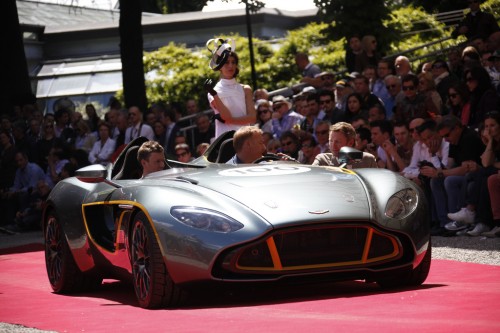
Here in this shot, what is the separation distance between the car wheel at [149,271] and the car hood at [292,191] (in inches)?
21.7

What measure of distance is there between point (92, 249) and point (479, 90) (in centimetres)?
692

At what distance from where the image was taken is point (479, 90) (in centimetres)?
1524

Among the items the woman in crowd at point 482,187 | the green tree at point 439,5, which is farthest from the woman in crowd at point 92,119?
the green tree at point 439,5

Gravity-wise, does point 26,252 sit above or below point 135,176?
below

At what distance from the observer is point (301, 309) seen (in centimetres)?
773

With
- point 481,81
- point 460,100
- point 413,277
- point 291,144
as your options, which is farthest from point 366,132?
point 413,277

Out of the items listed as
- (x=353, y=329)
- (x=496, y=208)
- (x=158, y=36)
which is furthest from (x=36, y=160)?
(x=158, y=36)

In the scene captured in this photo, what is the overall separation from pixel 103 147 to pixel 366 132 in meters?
6.92

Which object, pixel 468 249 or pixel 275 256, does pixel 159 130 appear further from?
pixel 275 256

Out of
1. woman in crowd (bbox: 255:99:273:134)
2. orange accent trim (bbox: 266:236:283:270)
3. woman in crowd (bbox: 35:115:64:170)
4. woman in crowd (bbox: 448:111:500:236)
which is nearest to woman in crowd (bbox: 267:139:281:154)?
woman in crowd (bbox: 255:99:273:134)

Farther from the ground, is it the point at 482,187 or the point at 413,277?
the point at 413,277

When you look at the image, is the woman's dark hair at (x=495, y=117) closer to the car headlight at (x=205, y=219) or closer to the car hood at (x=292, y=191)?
the car hood at (x=292, y=191)

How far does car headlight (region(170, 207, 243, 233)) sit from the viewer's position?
812 centimetres

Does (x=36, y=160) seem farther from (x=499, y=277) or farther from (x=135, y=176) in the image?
(x=499, y=277)
